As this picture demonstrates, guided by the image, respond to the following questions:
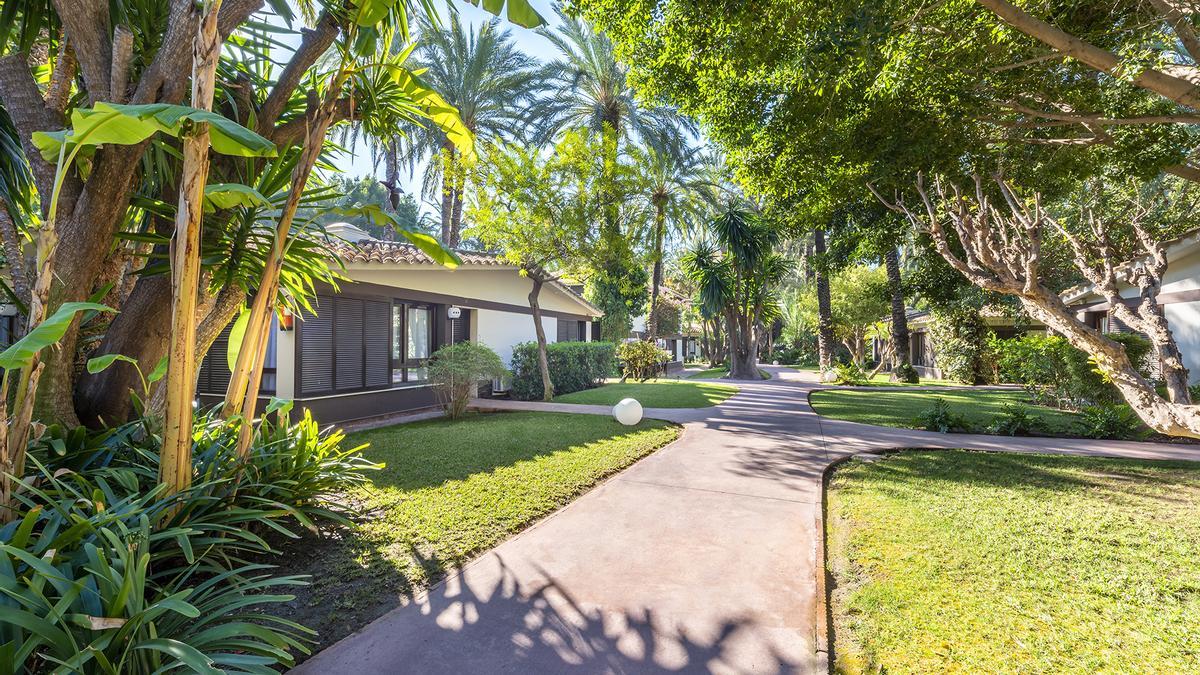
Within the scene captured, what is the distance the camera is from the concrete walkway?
2.87 m

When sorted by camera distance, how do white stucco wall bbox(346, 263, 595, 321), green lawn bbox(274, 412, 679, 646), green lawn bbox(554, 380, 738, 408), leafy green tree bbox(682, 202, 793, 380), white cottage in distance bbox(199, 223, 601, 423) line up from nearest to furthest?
1. green lawn bbox(274, 412, 679, 646)
2. white cottage in distance bbox(199, 223, 601, 423)
3. white stucco wall bbox(346, 263, 595, 321)
4. green lawn bbox(554, 380, 738, 408)
5. leafy green tree bbox(682, 202, 793, 380)

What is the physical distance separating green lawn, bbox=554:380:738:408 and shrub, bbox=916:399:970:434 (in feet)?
16.5

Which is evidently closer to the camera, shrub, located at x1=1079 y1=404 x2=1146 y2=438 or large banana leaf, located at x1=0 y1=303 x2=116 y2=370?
large banana leaf, located at x1=0 y1=303 x2=116 y2=370

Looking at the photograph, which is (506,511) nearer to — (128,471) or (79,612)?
(128,471)

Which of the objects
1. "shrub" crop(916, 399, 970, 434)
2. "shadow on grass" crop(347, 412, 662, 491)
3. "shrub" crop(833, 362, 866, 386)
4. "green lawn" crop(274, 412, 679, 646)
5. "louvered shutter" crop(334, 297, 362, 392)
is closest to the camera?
"green lawn" crop(274, 412, 679, 646)

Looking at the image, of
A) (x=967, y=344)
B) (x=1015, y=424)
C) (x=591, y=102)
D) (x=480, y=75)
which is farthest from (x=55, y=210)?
(x=967, y=344)

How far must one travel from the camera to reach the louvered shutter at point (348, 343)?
10711 millimetres

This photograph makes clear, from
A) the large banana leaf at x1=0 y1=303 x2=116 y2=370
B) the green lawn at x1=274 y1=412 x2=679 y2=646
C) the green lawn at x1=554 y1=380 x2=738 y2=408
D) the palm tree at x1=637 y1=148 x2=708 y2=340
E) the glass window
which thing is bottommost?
the green lawn at x1=274 y1=412 x2=679 y2=646

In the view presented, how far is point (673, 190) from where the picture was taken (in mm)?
23203

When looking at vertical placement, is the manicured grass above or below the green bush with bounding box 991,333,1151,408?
below

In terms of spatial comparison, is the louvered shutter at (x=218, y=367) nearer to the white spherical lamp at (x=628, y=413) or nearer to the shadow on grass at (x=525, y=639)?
the white spherical lamp at (x=628, y=413)

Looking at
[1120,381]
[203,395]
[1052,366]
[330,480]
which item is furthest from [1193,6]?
[203,395]

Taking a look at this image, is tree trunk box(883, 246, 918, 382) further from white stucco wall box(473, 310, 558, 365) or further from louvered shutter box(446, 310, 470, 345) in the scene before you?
louvered shutter box(446, 310, 470, 345)

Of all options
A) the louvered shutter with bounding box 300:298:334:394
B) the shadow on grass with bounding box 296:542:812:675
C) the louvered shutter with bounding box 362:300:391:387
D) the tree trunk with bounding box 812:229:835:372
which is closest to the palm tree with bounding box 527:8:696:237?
the tree trunk with bounding box 812:229:835:372
